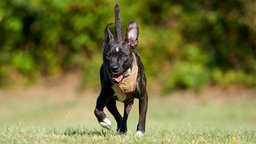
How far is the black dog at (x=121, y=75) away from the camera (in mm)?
9625

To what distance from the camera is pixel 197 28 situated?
26.8m

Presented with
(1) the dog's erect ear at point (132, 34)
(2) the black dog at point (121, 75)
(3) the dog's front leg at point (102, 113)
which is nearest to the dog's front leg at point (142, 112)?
(2) the black dog at point (121, 75)

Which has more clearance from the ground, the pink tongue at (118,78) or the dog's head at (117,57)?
the dog's head at (117,57)

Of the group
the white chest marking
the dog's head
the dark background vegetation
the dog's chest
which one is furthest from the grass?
the dog's head

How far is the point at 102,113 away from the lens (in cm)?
979

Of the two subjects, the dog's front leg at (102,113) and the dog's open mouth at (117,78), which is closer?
the dog's open mouth at (117,78)

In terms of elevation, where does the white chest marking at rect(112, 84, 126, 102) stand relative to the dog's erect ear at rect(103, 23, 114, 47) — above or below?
below

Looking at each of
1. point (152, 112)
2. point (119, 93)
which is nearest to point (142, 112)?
point (119, 93)

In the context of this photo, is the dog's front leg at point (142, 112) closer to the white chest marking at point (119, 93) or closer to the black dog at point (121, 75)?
the black dog at point (121, 75)

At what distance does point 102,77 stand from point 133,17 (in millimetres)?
16363

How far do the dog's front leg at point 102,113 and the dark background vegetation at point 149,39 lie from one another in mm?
16112

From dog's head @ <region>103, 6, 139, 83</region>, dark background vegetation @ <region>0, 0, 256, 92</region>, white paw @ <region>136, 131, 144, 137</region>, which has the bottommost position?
white paw @ <region>136, 131, 144, 137</region>

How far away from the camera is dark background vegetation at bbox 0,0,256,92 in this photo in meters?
26.1

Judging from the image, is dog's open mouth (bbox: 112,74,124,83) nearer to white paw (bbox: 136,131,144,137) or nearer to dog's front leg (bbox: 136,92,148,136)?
dog's front leg (bbox: 136,92,148,136)
